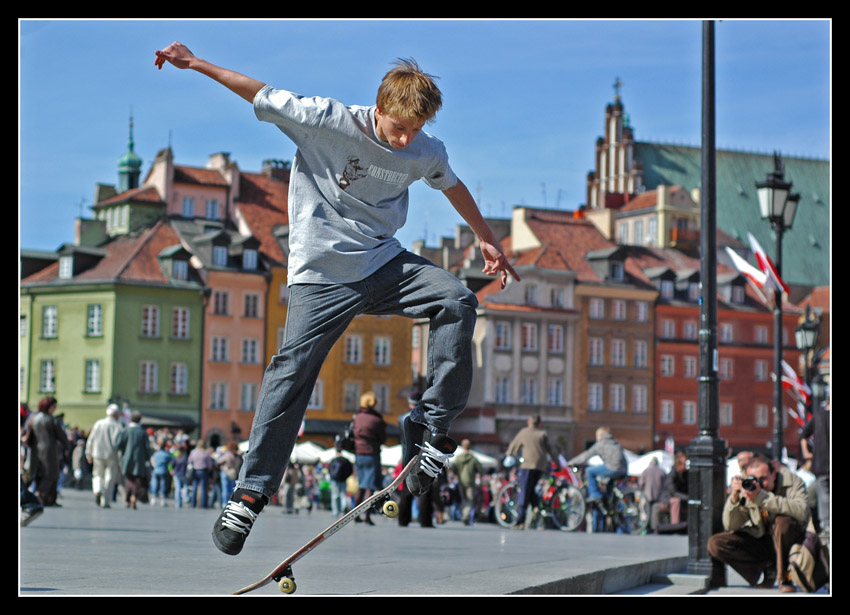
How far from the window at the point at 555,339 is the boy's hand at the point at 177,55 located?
239 ft

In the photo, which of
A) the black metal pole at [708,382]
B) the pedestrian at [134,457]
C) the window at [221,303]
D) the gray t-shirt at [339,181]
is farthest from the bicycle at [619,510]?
the window at [221,303]

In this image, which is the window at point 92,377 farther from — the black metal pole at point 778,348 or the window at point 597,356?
the black metal pole at point 778,348

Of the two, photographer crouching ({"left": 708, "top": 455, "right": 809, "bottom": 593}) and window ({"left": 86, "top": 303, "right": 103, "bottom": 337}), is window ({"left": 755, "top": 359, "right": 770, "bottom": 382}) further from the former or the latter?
photographer crouching ({"left": 708, "top": 455, "right": 809, "bottom": 593})

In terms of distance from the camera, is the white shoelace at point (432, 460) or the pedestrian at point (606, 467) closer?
the white shoelace at point (432, 460)

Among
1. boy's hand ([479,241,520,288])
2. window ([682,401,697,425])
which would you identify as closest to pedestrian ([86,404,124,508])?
boy's hand ([479,241,520,288])

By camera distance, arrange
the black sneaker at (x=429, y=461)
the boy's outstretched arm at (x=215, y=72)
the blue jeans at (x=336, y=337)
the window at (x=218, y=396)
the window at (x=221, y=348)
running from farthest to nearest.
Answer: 1. the window at (x=221, y=348)
2. the window at (x=218, y=396)
3. the black sneaker at (x=429, y=461)
4. the blue jeans at (x=336, y=337)
5. the boy's outstretched arm at (x=215, y=72)

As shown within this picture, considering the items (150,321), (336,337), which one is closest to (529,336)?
(150,321)

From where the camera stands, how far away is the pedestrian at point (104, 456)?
2267 centimetres

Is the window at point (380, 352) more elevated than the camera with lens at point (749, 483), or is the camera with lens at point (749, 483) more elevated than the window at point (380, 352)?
the window at point (380, 352)

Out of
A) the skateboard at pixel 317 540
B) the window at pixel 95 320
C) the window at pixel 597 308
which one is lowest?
the skateboard at pixel 317 540

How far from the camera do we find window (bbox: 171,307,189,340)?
71375 mm

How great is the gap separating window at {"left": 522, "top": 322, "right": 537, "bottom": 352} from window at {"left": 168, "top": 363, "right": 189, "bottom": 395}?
59.5 ft

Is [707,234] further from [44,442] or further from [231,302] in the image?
[231,302]
